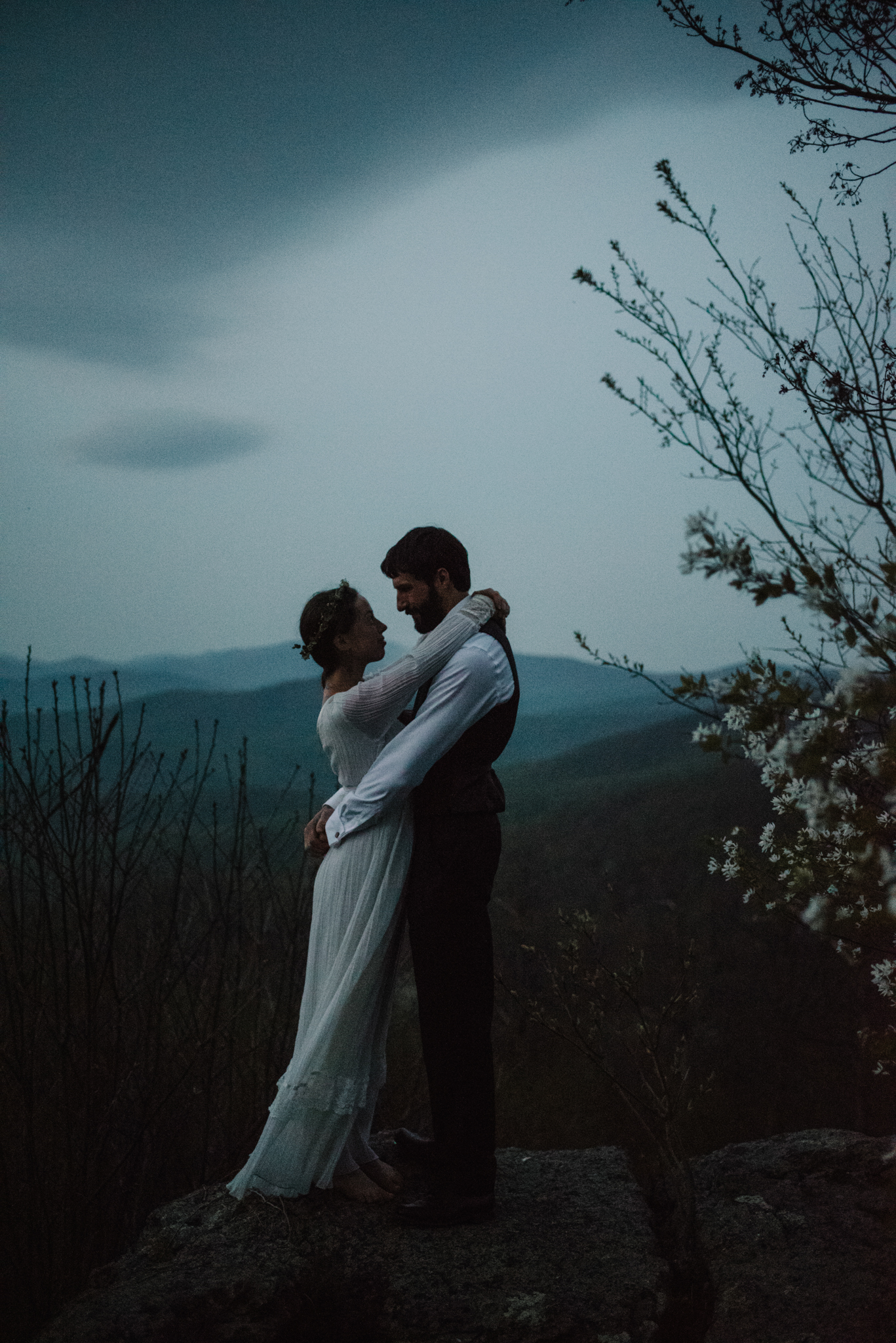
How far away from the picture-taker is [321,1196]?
3.10 meters

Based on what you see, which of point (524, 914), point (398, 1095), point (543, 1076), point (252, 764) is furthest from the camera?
point (524, 914)

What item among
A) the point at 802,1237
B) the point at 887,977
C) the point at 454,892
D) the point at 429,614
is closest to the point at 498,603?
the point at 429,614

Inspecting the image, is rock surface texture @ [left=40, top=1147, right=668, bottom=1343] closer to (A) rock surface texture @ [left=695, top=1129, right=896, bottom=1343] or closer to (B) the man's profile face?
(A) rock surface texture @ [left=695, top=1129, right=896, bottom=1343]

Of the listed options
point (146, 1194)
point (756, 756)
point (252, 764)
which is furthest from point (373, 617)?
point (146, 1194)

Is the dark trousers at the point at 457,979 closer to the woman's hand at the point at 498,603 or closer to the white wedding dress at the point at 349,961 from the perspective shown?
the white wedding dress at the point at 349,961

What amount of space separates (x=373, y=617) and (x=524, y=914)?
5.31m

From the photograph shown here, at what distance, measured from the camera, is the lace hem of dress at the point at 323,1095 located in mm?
2977

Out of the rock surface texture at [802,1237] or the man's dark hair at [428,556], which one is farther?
the man's dark hair at [428,556]

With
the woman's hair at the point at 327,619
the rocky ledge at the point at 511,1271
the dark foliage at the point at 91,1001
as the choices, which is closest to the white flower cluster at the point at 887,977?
the rocky ledge at the point at 511,1271

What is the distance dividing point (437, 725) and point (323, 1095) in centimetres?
113

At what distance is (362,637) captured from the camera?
3.11 metres

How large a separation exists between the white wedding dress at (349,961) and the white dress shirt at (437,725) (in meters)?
0.07

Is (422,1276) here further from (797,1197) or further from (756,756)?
(756,756)

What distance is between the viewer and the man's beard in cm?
306
